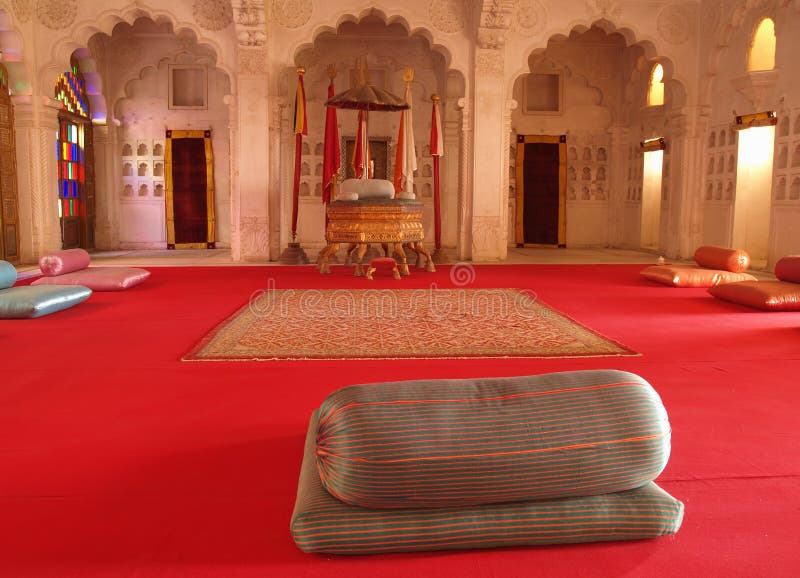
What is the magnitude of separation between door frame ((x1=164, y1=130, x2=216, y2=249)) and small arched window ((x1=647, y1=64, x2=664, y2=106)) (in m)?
7.08

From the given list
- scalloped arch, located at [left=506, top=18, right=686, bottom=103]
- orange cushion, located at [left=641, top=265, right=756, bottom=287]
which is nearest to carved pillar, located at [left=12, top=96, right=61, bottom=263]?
scalloped arch, located at [left=506, top=18, right=686, bottom=103]

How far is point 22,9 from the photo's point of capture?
8891 mm

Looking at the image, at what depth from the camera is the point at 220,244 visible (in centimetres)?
1180

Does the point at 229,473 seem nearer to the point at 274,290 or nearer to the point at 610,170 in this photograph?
the point at 274,290

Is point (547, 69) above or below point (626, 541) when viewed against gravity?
above

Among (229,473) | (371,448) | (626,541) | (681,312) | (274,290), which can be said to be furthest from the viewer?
(274,290)

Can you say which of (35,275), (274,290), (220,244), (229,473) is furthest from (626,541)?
(220,244)

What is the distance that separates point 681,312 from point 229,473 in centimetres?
433

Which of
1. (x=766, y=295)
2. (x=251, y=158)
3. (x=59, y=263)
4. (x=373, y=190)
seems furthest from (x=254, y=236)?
(x=766, y=295)

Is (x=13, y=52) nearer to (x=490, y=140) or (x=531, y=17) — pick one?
(x=490, y=140)

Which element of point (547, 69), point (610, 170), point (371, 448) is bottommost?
point (371, 448)

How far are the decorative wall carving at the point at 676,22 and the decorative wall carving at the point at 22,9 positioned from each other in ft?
27.0

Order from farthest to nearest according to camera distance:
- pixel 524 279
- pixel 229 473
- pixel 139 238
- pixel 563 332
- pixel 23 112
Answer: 1. pixel 139 238
2. pixel 23 112
3. pixel 524 279
4. pixel 563 332
5. pixel 229 473

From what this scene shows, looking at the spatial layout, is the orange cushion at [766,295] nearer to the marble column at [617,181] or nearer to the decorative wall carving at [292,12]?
the decorative wall carving at [292,12]
